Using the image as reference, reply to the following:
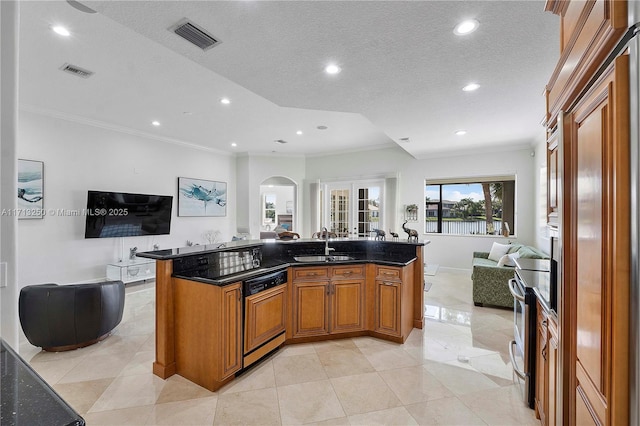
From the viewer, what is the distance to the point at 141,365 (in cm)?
269

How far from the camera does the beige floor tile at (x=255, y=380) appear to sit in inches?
91.8

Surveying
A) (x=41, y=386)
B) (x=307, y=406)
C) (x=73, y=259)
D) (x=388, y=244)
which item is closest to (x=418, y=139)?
(x=388, y=244)

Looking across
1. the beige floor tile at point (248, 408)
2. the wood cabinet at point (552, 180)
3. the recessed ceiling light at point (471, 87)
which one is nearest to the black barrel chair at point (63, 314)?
the beige floor tile at point (248, 408)

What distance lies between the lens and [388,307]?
10.4 feet

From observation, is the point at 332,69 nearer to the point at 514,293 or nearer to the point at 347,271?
the point at 347,271

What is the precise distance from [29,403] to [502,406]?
2.69 m

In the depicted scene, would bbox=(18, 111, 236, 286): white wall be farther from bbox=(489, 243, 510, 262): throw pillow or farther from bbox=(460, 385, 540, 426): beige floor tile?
bbox=(489, 243, 510, 262): throw pillow

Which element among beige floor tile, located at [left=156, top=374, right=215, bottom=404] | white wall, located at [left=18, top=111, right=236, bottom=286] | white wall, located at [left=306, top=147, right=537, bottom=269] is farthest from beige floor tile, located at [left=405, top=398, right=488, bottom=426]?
white wall, located at [left=18, top=111, right=236, bottom=286]

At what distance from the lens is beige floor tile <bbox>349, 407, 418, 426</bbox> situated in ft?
6.44

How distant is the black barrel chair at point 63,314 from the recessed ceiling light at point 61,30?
2419 millimetres

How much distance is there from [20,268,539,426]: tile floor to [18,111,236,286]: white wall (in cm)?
225

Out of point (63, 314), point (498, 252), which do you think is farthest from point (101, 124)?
point (498, 252)

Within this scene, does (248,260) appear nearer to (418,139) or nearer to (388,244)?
(388,244)

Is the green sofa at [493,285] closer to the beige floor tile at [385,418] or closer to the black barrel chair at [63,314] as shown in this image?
the beige floor tile at [385,418]
